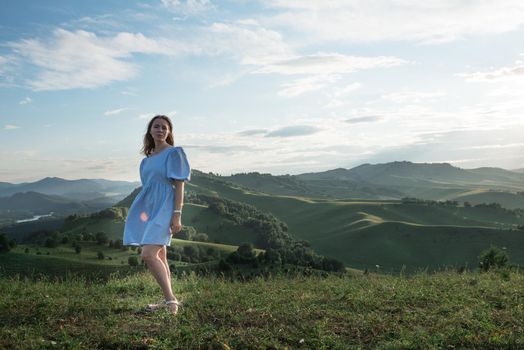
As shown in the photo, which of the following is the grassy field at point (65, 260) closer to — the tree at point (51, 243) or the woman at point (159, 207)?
the tree at point (51, 243)

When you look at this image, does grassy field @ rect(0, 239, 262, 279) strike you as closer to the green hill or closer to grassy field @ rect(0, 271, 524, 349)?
grassy field @ rect(0, 271, 524, 349)

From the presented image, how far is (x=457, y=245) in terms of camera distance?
99.2 metres

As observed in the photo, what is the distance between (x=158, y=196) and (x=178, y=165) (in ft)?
1.68

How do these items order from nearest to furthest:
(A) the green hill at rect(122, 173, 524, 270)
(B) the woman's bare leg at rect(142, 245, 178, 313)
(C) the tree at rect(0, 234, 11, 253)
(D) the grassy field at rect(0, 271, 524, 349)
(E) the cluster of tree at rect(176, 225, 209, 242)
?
1. (D) the grassy field at rect(0, 271, 524, 349)
2. (B) the woman's bare leg at rect(142, 245, 178, 313)
3. (C) the tree at rect(0, 234, 11, 253)
4. (A) the green hill at rect(122, 173, 524, 270)
5. (E) the cluster of tree at rect(176, 225, 209, 242)

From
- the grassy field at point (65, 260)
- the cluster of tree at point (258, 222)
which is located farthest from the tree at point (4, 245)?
the cluster of tree at point (258, 222)

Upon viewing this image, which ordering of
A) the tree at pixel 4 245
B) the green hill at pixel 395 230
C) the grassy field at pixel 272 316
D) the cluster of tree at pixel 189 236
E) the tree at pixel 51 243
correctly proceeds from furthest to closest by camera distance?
1. the cluster of tree at pixel 189 236
2. the green hill at pixel 395 230
3. the tree at pixel 51 243
4. the tree at pixel 4 245
5. the grassy field at pixel 272 316

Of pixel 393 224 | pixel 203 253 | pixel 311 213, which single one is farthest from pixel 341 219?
pixel 203 253

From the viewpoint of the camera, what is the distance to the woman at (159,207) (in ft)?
19.9

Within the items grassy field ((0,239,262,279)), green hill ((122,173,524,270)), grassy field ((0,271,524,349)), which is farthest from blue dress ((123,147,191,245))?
green hill ((122,173,524,270))

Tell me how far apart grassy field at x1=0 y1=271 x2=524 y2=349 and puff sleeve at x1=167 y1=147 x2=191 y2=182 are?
1.81m

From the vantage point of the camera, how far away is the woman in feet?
19.9

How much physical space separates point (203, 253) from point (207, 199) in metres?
71.6

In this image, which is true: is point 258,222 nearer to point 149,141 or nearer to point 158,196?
point 149,141

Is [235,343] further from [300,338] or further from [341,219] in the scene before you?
[341,219]
